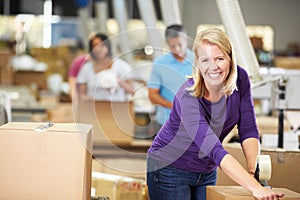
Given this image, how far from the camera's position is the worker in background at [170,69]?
461 cm

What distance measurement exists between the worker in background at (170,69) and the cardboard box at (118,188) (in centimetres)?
84

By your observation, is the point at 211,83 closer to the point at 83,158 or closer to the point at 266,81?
the point at 83,158

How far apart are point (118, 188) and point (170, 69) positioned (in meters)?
1.13

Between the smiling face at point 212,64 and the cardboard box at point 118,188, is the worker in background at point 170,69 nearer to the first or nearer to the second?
the cardboard box at point 118,188

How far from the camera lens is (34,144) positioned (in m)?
2.57

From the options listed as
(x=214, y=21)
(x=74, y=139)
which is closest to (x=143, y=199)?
(x=74, y=139)

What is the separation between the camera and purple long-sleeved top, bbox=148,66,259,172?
2533 mm

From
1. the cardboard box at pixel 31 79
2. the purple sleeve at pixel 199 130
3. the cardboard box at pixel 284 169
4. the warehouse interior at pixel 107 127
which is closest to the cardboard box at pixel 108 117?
the warehouse interior at pixel 107 127

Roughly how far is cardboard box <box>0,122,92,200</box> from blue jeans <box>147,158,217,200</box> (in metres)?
0.36

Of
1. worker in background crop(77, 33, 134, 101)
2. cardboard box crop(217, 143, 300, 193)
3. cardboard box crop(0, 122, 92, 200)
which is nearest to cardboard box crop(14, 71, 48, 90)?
worker in background crop(77, 33, 134, 101)

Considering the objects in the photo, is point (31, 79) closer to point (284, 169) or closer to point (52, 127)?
point (284, 169)

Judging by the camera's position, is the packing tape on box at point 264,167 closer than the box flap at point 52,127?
Yes

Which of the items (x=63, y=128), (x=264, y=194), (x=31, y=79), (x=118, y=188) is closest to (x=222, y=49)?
(x=264, y=194)

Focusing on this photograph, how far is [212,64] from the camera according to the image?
2.53m
